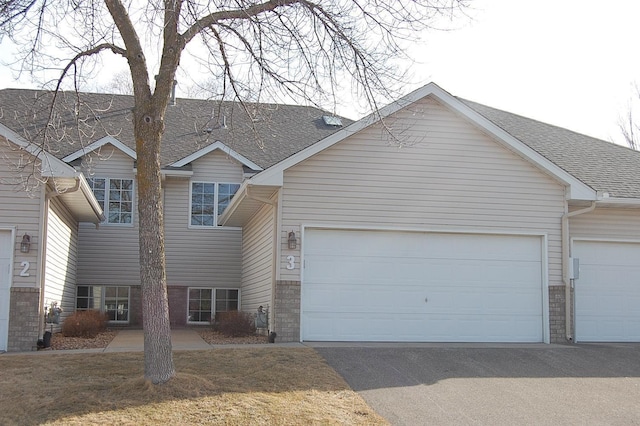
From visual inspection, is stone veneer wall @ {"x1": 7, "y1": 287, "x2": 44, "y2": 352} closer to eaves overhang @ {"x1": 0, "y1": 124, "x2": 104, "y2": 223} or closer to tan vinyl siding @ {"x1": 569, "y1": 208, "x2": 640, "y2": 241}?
eaves overhang @ {"x1": 0, "y1": 124, "x2": 104, "y2": 223}

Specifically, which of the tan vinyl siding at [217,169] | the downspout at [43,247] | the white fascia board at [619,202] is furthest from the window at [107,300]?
the white fascia board at [619,202]

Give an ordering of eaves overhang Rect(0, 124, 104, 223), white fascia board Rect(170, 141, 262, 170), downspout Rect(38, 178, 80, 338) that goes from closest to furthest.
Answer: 1. eaves overhang Rect(0, 124, 104, 223)
2. downspout Rect(38, 178, 80, 338)
3. white fascia board Rect(170, 141, 262, 170)

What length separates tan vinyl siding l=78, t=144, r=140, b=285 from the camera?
807 inches

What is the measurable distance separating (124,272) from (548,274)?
38.6 feet

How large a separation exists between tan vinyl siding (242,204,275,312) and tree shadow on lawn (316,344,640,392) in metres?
3.29

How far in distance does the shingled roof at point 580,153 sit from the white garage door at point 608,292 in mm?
1360

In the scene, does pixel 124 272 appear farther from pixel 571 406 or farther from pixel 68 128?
pixel 571 406

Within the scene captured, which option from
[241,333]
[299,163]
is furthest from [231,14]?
[241,333]

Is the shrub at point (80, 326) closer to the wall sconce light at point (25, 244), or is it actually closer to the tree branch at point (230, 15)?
the wall sconce light at point (25, 244)

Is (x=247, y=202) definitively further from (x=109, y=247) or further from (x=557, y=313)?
(x=557, y=313)

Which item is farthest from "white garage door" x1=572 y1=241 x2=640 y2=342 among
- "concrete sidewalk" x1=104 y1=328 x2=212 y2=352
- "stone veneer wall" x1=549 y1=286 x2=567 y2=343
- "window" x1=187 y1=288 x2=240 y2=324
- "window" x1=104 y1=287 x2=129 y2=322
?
"window" x1=104 y1=287 x2=129 y2=322

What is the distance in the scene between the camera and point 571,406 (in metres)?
9.48

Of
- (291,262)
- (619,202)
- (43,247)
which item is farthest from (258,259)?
(619,202)

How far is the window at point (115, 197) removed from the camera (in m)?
20.8
